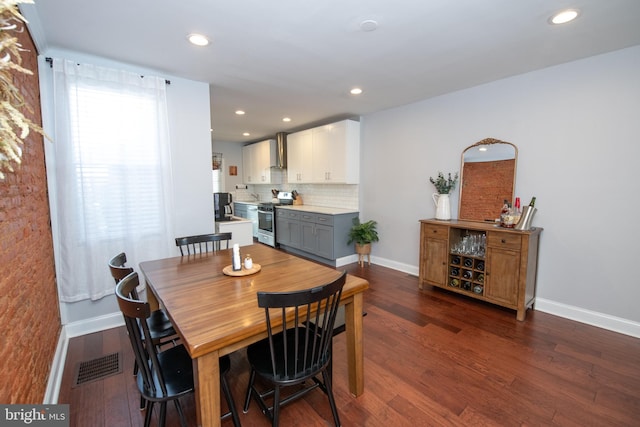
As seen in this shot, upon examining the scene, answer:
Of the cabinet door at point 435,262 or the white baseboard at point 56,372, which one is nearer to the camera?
the white baseboard at point 56,372

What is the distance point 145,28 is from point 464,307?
384 cm

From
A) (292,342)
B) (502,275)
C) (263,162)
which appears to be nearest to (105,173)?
(292,342)

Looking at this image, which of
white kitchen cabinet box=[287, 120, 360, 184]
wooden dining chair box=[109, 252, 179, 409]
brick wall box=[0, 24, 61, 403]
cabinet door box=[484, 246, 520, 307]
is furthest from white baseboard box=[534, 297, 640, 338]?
brick wall box=[0, 24, 61, 403]

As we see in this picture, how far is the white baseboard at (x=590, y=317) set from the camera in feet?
8.60

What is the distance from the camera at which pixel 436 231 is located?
11.7 ft

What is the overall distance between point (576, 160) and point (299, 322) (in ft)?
10.2

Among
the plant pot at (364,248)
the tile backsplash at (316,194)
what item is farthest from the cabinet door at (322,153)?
the plant pot at (364,248)

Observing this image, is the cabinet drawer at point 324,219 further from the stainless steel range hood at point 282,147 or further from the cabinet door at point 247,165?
the cabinet door at point 247,165

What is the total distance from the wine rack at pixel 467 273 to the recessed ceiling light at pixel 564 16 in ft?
7.16

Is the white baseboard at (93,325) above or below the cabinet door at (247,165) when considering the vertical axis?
below

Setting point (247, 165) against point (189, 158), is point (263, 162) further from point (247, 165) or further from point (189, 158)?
point (189, 158)

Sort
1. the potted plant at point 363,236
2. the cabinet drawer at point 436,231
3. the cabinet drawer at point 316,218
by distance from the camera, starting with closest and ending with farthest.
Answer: the cabinet drawer at point 436,231
the potted plant at point 363,236
the cabinet drawer at point 316,218

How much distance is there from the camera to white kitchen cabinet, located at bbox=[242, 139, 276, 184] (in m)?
6.39

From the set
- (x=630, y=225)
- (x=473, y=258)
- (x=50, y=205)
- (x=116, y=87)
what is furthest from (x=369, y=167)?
(x=50, y=205)
